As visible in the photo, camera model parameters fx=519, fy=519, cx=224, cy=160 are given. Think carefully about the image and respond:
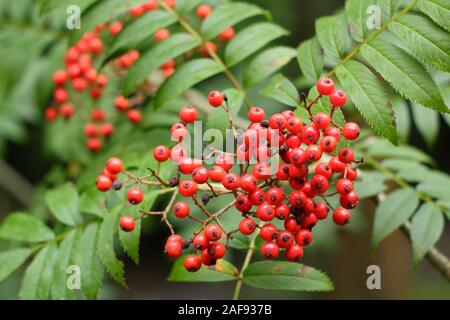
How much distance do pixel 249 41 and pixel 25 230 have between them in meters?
1.45

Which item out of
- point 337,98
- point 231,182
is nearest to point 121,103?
point 231,182

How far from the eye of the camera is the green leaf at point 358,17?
2.14 meters

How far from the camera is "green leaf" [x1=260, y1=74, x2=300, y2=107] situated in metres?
2.19

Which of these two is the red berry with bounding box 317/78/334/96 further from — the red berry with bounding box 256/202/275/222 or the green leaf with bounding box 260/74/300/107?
the red berry with bounding box 256/202/275/222

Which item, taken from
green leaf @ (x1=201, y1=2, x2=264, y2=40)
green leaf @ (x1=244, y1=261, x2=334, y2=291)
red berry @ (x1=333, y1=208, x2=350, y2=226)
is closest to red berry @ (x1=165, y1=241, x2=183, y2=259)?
green leaf @ (x1=244, y1=261, x2=334, y2=291)

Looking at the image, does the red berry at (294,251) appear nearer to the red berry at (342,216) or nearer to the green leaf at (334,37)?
the red berry at (342,216)

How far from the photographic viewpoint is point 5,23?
3.56 m

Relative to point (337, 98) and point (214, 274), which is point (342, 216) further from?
point (214, 274)

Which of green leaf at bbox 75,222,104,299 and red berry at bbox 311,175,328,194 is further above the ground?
red berry at bbox 311,175,328,194

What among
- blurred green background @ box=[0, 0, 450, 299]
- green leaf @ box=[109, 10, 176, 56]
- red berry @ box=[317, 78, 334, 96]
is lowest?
blurred green background @ box=[0, 0, 450, 299]

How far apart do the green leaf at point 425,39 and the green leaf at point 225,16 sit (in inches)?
29.8

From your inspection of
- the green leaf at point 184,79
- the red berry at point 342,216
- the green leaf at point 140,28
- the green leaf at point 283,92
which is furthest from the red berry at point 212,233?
the green leaf at point 140,28

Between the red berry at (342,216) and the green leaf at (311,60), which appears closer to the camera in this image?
the red berry at (342,216)

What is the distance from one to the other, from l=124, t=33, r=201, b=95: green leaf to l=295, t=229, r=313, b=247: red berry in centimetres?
107
